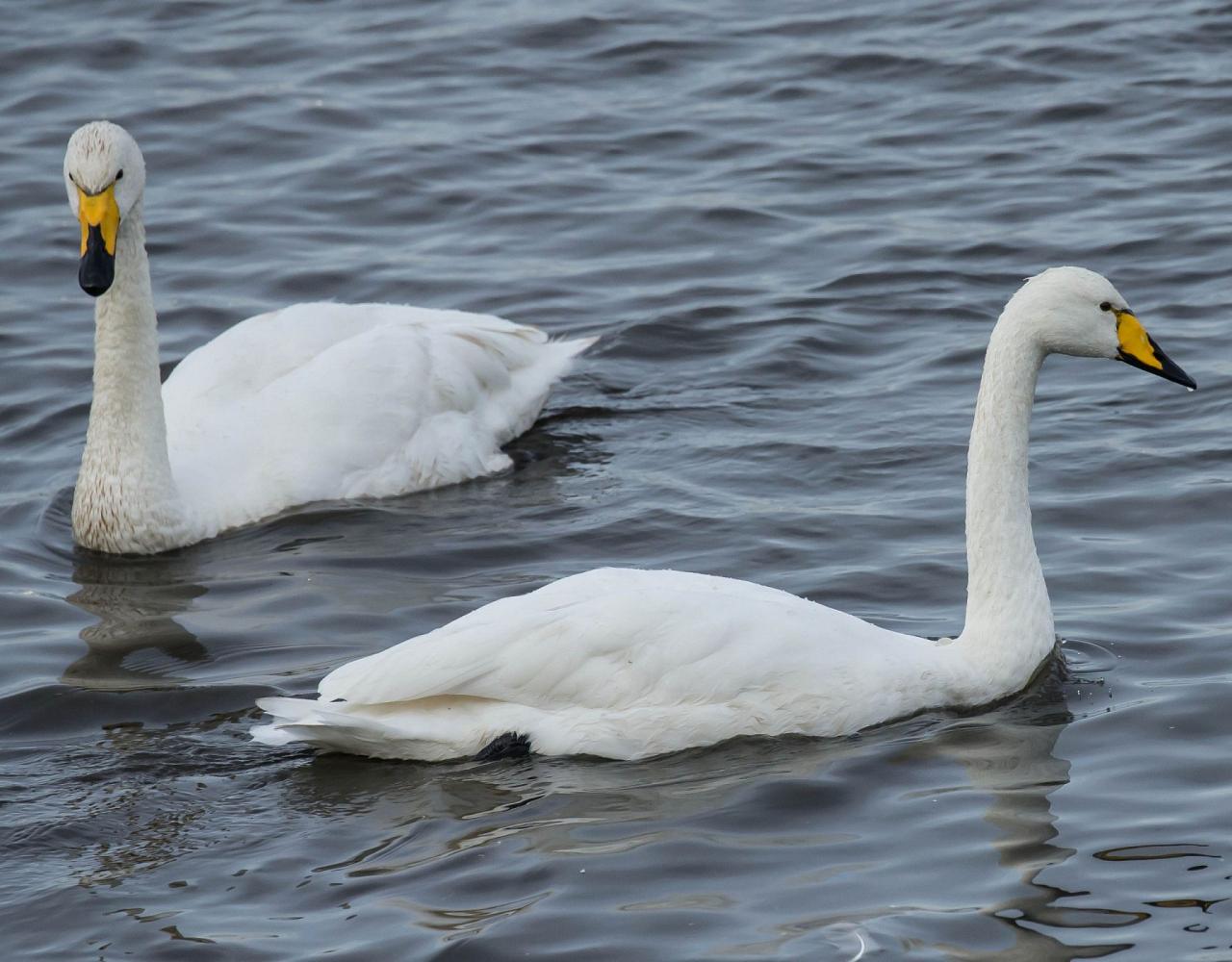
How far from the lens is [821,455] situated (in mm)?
10219

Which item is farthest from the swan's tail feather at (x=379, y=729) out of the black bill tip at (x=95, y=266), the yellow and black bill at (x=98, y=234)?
the yellow and black bill at (x=98, y=234)

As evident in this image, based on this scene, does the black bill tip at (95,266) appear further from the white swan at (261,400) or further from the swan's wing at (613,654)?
the swan's wing at (613,654)

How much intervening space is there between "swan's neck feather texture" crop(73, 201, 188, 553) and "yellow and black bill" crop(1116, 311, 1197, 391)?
4.20 m

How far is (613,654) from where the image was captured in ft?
23.1

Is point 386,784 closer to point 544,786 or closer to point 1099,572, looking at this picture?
point 544,786

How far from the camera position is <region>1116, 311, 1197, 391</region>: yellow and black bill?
25.7 feet

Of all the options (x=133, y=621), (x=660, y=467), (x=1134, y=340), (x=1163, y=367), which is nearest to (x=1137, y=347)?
(x=1134, y=340)

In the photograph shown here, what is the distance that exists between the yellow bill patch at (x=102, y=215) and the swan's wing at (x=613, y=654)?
3.21m

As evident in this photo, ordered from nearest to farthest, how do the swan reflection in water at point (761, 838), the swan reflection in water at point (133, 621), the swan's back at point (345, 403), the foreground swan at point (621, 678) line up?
the swan reflection in water at point (761, 838) → the foreground swan at point (621, 678) → the swan reflection in water at point (133, 621) → the swan's back at point (345, 403)

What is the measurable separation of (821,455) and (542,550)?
1555 millimetres

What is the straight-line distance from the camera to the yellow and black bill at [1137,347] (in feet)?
25.7

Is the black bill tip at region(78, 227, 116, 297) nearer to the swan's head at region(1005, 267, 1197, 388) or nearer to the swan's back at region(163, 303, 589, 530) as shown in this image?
the swan's back at region(163, 303, 589, 530)

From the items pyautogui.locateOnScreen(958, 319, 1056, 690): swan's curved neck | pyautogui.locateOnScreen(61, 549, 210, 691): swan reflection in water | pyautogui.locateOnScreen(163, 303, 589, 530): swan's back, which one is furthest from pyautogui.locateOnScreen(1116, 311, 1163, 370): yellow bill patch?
pyautogui.locateOnScreen(163, 303, 589, 530): swan's back

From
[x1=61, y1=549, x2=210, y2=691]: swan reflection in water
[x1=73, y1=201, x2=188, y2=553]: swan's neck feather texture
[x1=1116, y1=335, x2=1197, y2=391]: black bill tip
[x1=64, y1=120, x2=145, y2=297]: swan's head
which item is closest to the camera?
[x1=1116, y1=335, x2=1197, y2=391]: black bill tip
